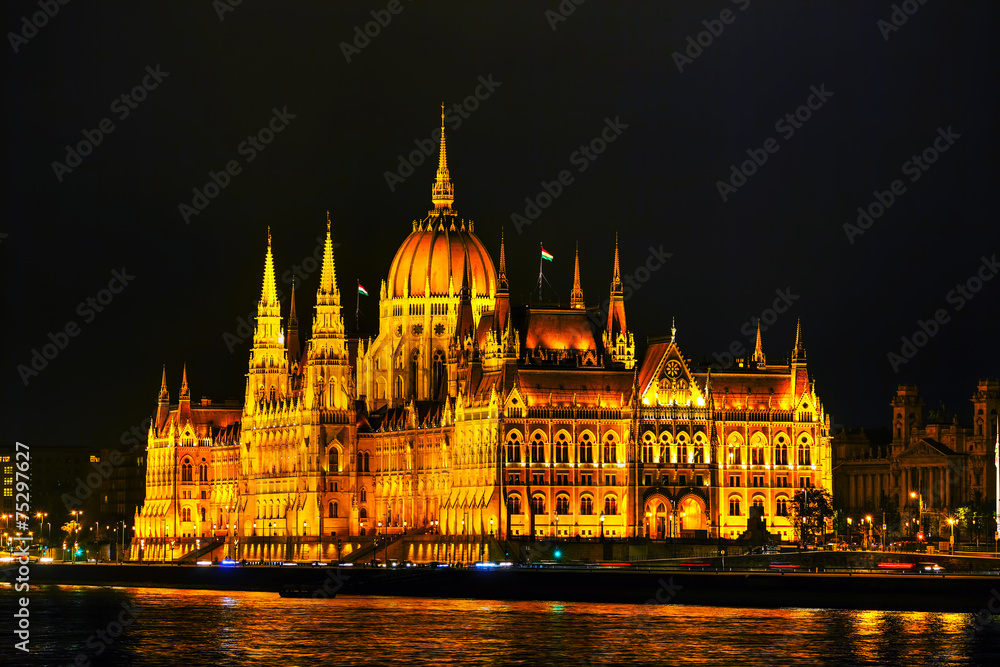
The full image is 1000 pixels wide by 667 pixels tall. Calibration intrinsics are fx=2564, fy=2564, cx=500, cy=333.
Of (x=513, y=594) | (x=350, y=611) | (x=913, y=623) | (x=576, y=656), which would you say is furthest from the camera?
(x=513, y=594)

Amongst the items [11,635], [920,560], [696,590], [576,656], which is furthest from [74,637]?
[920,560]

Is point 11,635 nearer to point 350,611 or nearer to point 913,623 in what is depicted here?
point 350,611

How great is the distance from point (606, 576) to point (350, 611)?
21759 mm

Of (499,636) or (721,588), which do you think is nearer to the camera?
(499,636)

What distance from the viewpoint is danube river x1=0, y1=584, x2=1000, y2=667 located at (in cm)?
14625

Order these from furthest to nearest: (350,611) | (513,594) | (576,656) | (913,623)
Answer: (513,594) → (350,611) → (913,623) → (576,656)

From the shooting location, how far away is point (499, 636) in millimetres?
158375

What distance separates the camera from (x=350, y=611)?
180 meters

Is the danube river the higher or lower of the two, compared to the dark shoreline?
lower

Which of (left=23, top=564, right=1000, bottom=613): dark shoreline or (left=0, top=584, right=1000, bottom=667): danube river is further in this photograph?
(left=23, top=564, right=1000, bottom=613): dark shoreline

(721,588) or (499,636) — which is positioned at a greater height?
(721,588)

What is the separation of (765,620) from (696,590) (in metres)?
19.5

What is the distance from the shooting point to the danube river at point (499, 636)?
14625cm

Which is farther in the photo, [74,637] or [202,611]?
[202,611]
